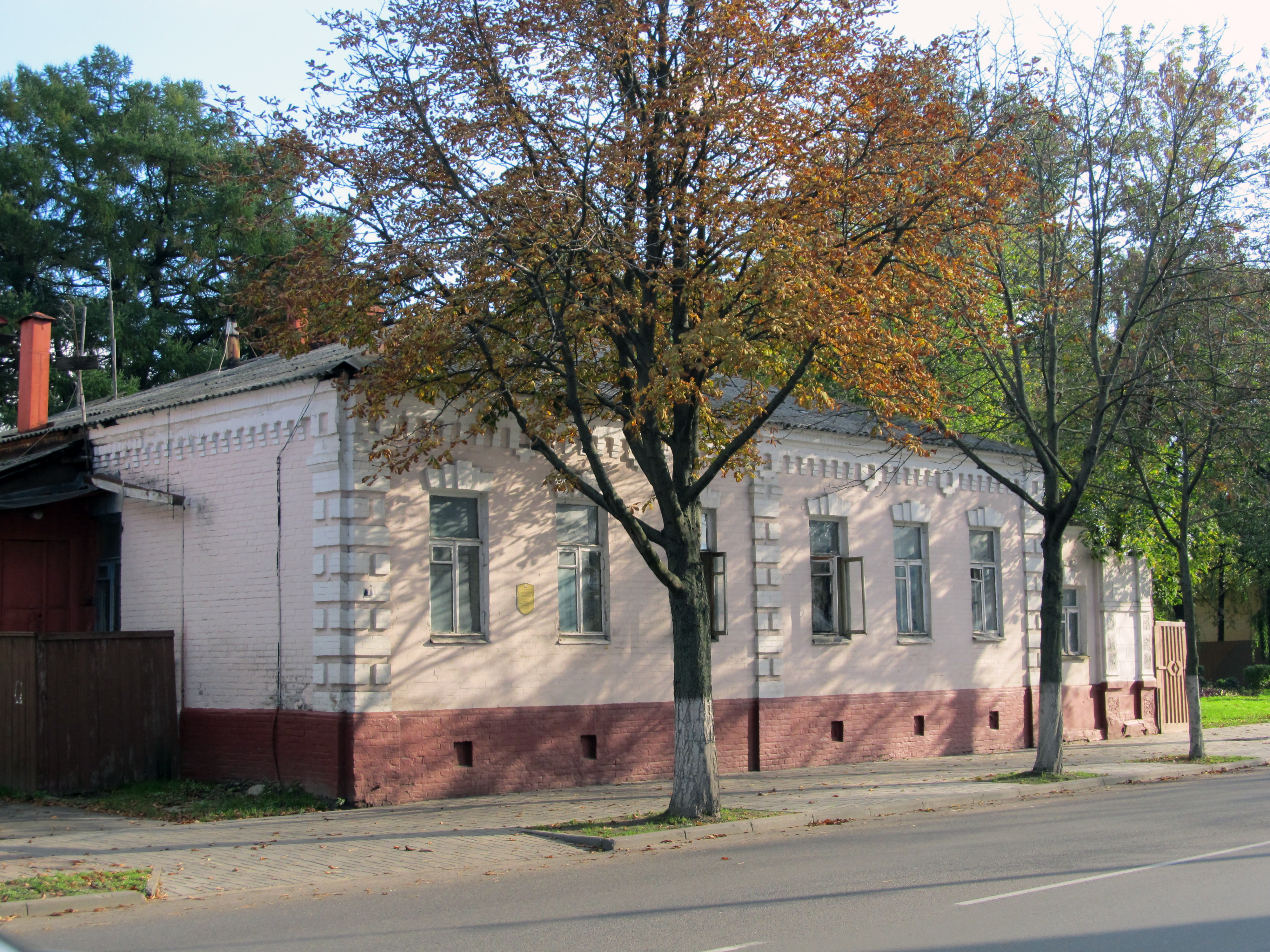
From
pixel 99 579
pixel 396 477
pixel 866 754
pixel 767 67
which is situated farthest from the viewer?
pixel 866 754

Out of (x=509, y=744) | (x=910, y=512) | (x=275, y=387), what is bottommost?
(x=509, y=744)

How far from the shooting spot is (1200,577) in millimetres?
39250

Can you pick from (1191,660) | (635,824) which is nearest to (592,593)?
(635,824)

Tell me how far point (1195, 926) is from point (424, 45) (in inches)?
427

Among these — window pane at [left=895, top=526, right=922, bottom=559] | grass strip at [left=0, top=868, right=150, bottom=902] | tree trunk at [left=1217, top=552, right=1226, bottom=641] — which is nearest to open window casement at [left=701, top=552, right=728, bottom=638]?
window pane at [left=895, top=526, right=922, bottom=559]

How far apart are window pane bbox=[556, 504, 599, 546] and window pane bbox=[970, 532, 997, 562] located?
9022 millimetres

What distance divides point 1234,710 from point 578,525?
2495 centimetres

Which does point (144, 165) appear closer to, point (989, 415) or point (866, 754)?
point (989, 415)

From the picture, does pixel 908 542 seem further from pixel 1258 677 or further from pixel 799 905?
pixel 1258 677

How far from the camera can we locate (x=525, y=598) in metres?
16.7

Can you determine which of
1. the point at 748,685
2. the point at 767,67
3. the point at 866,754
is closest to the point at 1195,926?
the point at 767,67

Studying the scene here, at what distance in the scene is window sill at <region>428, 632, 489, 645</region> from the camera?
15.6 m

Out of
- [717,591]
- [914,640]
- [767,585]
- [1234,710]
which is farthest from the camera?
[1234,710]

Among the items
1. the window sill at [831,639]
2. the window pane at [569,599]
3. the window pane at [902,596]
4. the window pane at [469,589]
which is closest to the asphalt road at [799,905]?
the window pane at [469,589]
